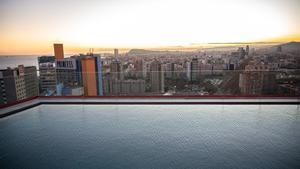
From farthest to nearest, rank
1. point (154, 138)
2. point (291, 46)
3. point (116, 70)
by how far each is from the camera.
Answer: point (291, 46)
point (116, 70)
point (154, 138)

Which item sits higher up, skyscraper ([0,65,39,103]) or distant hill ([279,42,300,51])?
distant hill ([279,42,300,51])

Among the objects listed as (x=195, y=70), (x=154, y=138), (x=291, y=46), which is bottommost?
(x=154, y=138)

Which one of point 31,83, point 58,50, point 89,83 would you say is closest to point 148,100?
point 89,83

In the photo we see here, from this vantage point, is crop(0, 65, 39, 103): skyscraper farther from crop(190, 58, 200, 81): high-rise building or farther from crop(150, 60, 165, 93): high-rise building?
crop(190, 58, 200, 81): high-rise building

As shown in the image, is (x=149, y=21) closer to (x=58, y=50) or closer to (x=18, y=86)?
(x=18, y=86)

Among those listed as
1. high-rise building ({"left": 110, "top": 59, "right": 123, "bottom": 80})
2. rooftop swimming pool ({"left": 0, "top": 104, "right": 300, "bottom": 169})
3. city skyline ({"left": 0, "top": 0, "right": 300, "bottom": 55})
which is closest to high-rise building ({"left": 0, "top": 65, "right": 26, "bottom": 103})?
rooftop swimming pool ({"left": 0, "top": 104, "right": 300, "bottom": 169})

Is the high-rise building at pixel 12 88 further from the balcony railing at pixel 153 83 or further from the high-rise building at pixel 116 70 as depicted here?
the high-rise building at pixel 116 70

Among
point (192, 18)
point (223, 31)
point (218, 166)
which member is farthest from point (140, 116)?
point (223, 31)

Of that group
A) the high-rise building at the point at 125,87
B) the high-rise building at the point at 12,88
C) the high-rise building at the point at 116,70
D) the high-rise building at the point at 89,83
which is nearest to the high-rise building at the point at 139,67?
the high-rise building at the point at 125,87
